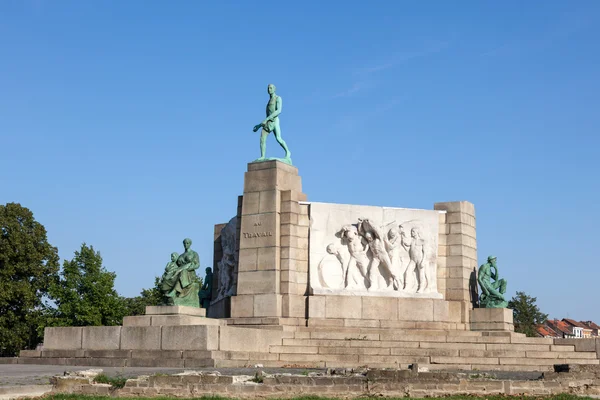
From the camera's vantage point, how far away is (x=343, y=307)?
28.7 meters

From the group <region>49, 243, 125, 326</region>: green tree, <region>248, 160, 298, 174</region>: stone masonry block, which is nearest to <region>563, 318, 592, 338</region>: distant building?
<region>49, 243, 125, 326</region>: green tree

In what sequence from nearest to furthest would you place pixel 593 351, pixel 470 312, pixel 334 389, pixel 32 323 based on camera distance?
pixel 334 389
pixel 593 351
pixel 470 312
pixel 32 323

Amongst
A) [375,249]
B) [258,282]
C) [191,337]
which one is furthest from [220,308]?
[191,337]

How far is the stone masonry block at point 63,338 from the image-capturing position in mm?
25438

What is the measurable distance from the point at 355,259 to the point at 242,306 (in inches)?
168

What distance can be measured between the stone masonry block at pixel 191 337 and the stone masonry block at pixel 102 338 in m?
1.74

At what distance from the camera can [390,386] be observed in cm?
1574

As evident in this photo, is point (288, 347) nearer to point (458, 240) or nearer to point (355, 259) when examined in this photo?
point (355, 259)

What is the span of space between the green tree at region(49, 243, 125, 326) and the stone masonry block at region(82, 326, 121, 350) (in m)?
27.2

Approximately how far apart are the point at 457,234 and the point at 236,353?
10.9 metres

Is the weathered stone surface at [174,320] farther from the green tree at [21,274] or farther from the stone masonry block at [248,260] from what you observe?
the green tree at [21,274]

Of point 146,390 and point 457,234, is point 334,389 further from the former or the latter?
point 457,234

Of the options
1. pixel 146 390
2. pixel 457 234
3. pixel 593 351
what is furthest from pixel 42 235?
pixel 146 390

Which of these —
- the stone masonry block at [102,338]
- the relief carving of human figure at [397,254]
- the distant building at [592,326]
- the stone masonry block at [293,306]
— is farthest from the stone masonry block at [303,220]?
the distant building at [592,326]
